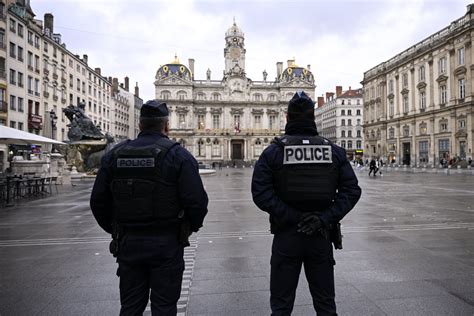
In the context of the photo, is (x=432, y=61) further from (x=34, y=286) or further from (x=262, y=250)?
(x=34, y=286)

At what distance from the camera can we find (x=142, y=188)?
2.74 meters

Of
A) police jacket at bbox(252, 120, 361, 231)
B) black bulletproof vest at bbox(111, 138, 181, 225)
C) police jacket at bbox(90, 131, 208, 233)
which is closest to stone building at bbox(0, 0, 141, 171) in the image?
police jacket at bbox(90, 131, 208, 233)

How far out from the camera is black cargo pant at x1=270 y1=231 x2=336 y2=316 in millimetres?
2855

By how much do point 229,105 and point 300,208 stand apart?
246 ft

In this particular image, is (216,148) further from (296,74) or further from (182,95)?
(296,74)

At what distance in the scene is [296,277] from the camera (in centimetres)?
292

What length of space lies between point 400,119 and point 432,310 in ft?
177

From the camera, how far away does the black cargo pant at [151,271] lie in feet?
8.84

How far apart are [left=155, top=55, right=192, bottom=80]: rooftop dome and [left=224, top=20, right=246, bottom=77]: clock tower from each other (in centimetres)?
885

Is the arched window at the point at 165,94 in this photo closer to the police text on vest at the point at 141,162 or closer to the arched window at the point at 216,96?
the arched window at the point at 216,96

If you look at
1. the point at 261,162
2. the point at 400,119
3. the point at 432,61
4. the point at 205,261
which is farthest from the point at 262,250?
the point at 400,119

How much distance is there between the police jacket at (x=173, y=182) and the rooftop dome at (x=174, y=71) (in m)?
76.6

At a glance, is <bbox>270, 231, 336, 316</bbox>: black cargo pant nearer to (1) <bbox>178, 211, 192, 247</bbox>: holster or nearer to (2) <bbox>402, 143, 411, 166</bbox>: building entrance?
(1) <bbox>178, 211, 192, 247</bbox>: holster

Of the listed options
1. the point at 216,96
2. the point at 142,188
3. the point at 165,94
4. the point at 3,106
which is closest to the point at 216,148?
the point at 216,96
